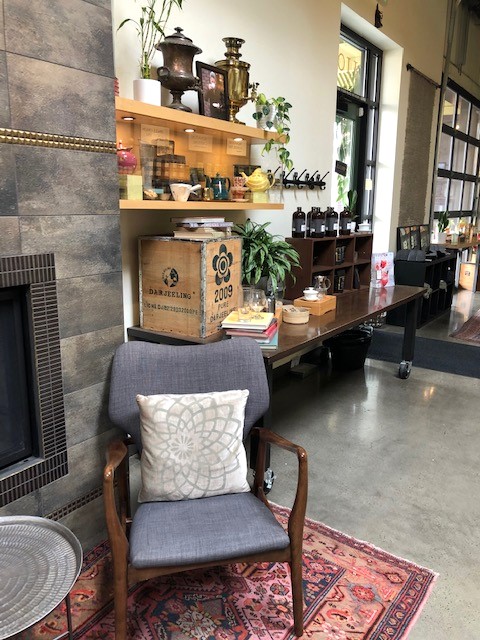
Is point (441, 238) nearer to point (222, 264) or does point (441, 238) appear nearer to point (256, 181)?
point (256, 181)

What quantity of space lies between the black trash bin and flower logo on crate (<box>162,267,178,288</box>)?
209 cm

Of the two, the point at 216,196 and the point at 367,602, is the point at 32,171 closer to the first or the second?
the point at 216,196

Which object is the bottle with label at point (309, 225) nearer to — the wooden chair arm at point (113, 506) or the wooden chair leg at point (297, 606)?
the wooden chair arm at point (113, 506)

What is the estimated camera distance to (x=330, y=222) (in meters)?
3.62

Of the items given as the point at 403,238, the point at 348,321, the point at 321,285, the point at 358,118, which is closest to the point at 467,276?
the point at 403,238

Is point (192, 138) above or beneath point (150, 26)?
beneath

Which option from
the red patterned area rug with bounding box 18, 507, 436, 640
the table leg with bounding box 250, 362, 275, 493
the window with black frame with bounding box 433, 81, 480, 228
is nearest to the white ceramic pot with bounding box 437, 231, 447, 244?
the window with black frame with bounding box 433, 81, 480, 228

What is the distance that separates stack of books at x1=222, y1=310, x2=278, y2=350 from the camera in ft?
7.50

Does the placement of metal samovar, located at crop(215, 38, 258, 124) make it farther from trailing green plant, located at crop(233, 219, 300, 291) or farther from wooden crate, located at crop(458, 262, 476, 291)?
wooden crate, located at crop(458, 262, 476, 291)

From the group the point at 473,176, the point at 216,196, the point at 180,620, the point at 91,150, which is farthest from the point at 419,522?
the point at 473,176

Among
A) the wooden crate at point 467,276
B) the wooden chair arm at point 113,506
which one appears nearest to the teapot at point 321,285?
the wooden chair arm at point 113,506

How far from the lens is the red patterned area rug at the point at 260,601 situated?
5.41 feet

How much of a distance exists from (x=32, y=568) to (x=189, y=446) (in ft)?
1.90

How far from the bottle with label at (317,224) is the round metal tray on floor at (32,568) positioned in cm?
256
